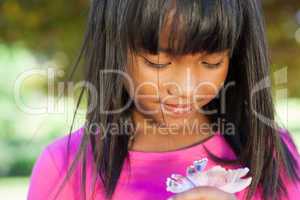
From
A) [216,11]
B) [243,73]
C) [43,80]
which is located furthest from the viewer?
[43,80]

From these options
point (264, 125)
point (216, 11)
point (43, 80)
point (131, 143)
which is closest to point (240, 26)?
point (216, 11)

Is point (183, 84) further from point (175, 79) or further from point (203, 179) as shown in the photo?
point (203, 179)

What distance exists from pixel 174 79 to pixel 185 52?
73mm

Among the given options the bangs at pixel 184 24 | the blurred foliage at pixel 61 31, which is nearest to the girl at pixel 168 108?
the bangs at pixel 184 24

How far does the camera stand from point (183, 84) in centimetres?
153

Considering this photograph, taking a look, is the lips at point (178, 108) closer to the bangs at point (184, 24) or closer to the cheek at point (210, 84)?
the cheek at point (210, 84)

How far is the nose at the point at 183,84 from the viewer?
5.03ft

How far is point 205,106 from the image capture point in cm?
184

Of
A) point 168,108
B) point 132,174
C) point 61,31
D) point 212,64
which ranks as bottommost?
point 132,174

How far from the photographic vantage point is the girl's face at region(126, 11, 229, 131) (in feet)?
5.03

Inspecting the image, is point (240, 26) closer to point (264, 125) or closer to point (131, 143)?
point (264, 125)

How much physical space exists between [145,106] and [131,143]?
131 mm

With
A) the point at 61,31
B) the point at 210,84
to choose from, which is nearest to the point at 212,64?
the point at 210,84

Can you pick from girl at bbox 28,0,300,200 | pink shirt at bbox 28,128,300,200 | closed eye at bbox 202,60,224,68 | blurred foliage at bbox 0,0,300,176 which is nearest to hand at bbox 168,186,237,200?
girl at bbox 28,0,300,200
